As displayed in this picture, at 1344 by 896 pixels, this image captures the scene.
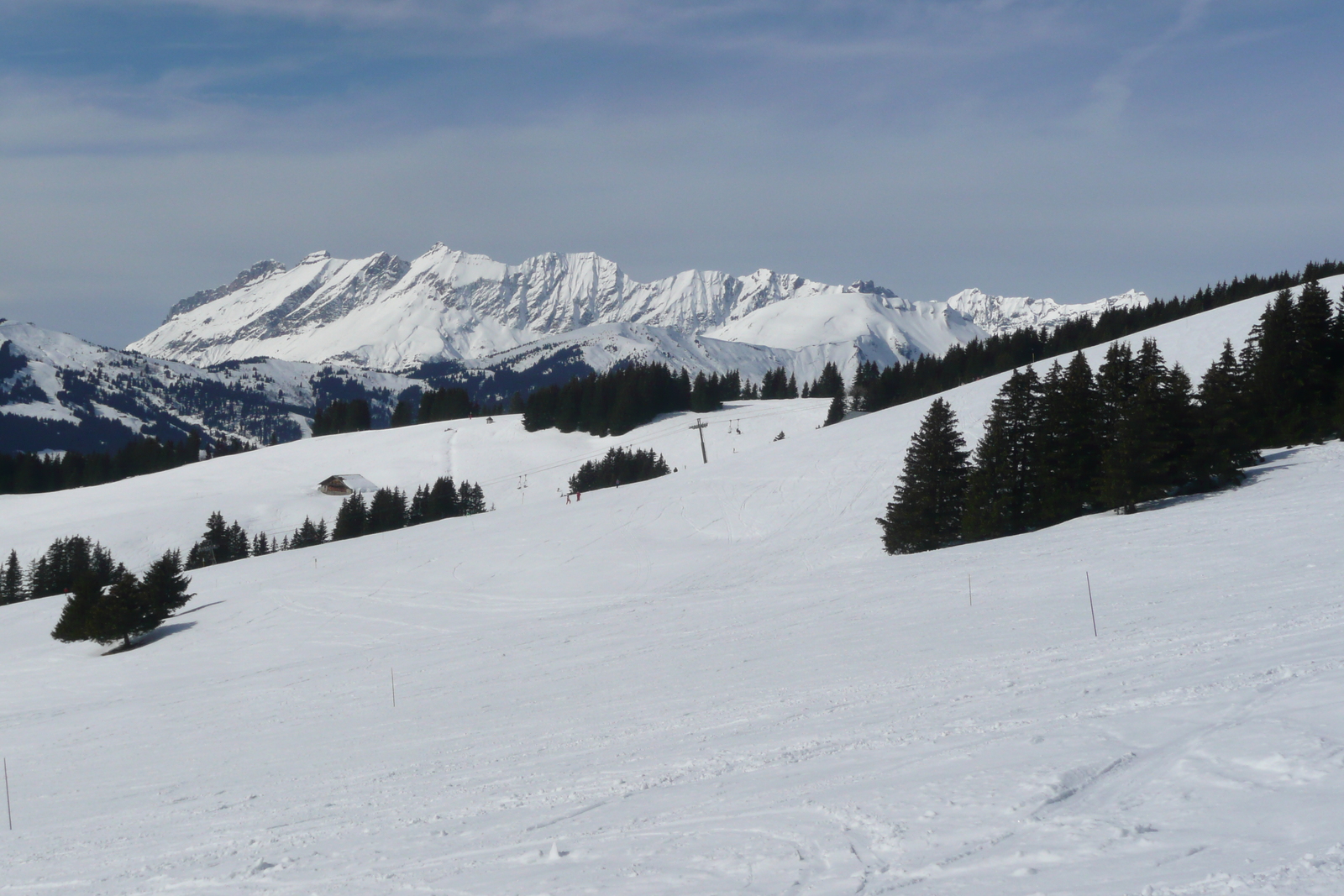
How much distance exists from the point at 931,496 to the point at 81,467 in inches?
5884

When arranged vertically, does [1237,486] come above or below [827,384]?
below

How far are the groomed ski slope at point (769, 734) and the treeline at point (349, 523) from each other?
50.0 metres

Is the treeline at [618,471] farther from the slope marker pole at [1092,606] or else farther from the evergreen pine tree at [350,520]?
the slope marker pole at [1092,606]

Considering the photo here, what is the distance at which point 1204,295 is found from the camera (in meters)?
128

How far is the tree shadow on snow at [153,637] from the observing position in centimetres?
4188

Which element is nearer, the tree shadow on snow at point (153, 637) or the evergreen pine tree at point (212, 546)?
the tree shadow on snow at point (153, 637)

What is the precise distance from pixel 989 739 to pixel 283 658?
28.8m

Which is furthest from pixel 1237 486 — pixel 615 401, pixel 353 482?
pixel 615 401

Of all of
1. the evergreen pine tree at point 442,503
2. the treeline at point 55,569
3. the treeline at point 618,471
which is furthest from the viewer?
the treeline at point 618,471

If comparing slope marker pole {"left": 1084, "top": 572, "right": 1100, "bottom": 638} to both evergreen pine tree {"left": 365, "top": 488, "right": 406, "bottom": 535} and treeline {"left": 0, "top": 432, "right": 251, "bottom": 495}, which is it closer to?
evergreen pine tree {"left": 365, "top": 488, "right": 406, "bottom": 535}

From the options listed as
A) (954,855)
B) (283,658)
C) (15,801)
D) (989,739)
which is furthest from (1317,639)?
(283,658)

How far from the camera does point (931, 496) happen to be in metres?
43.0

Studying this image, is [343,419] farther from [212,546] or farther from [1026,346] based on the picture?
[1026,346]

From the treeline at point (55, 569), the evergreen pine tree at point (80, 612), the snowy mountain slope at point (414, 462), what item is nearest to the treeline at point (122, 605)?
the evergreen pine tree at point (80, 612)
